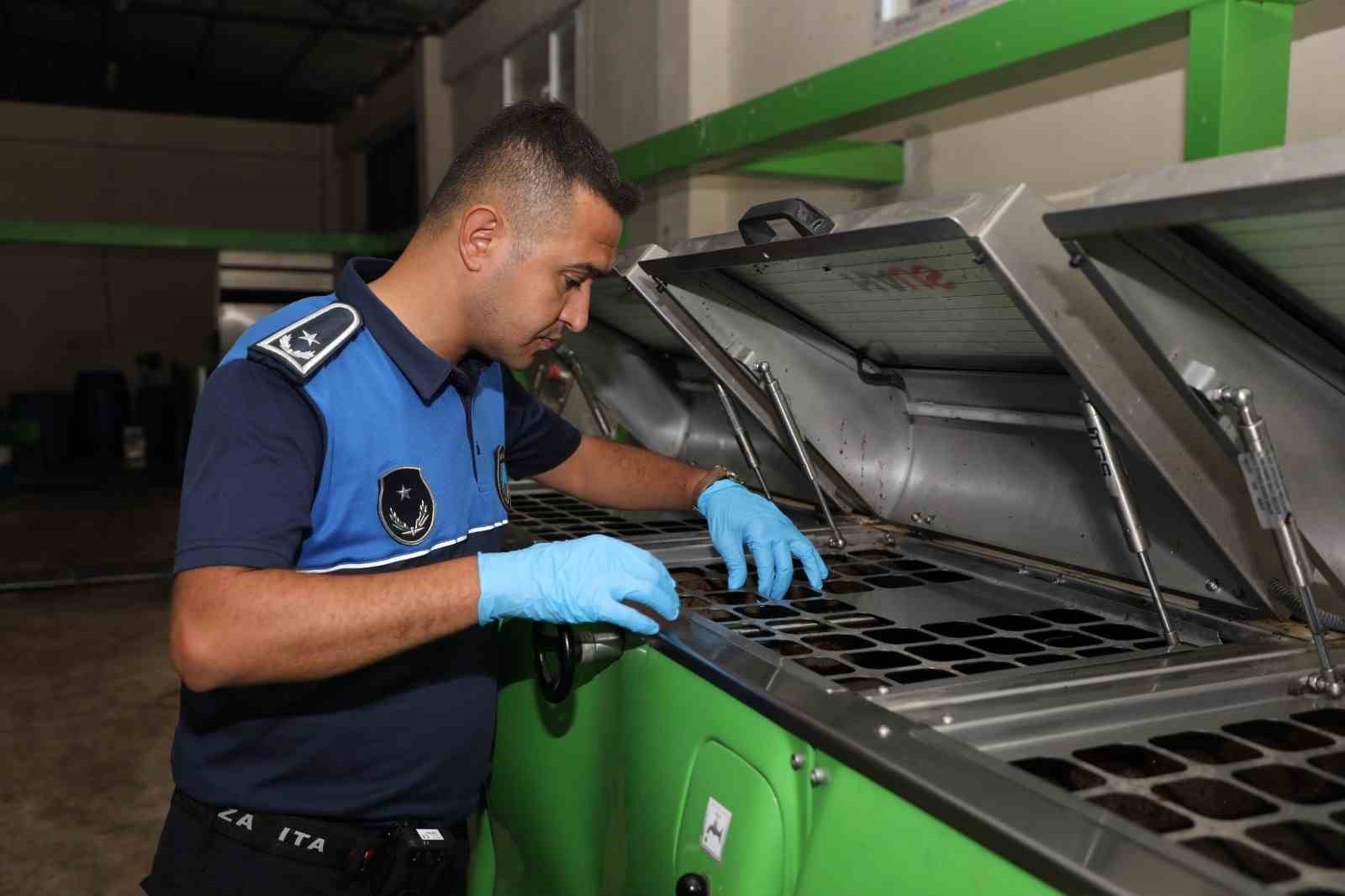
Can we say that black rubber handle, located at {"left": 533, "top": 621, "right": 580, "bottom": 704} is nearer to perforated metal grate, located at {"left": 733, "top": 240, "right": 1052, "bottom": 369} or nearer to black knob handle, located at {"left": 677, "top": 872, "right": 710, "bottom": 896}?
black knob handle, located at {"left": 677, "top": 872, "right": 710, "bottom": 896}

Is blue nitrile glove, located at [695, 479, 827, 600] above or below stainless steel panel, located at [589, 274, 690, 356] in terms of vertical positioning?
below

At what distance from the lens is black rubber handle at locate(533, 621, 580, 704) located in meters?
1.53

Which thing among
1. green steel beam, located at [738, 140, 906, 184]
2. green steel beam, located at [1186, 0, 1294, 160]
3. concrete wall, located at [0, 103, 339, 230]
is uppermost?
concrete wall, located at [0, 103, 339, 230]

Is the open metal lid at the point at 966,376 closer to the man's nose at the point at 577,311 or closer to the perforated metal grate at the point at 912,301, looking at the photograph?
the perforated metal grate at the point at 912,301

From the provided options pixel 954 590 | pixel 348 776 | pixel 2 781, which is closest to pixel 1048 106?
pixel 954 590

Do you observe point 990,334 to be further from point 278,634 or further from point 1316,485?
point 278,634

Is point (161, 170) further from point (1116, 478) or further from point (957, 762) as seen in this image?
point (957, 762)

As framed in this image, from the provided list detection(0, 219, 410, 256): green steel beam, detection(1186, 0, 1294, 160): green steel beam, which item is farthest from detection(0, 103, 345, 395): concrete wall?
detection(1186, 0, 1294, 160): green steel beam

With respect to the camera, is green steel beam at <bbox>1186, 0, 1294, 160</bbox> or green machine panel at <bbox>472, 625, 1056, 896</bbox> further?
green steel beam at <bbox>1186, 0, 1294, 160</bbox>

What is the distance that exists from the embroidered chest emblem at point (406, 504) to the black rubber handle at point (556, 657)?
0.86 feet

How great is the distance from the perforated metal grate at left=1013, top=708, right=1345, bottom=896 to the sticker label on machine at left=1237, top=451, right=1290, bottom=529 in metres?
0.22

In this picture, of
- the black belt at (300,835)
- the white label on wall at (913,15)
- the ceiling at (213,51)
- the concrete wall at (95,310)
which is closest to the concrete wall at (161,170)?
the ceiling at (213,51)

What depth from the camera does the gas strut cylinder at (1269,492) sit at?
1026mm

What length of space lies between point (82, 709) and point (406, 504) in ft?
10.4
